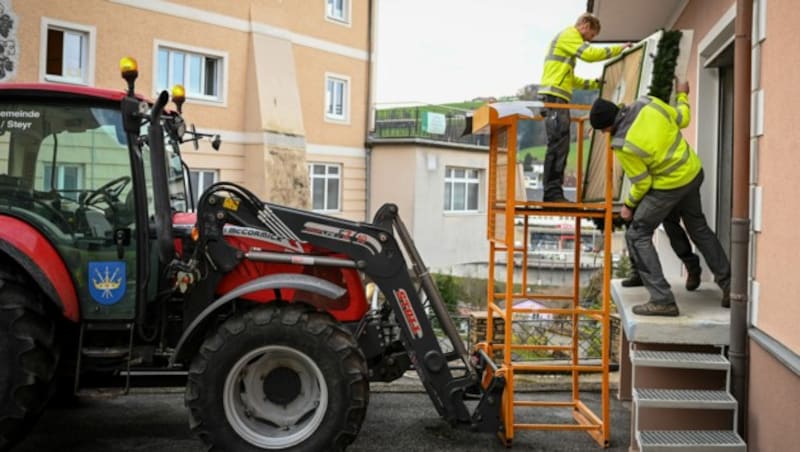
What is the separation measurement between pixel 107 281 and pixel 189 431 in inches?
56.7

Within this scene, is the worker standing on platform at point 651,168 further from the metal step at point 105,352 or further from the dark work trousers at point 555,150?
the metal step at point 105,352

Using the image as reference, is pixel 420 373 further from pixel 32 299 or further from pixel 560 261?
pixel 560 261

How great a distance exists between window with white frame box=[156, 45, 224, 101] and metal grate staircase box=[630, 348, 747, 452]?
1641 cm

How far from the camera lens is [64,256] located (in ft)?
18.3

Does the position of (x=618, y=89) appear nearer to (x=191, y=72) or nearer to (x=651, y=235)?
(x=651, y=235)

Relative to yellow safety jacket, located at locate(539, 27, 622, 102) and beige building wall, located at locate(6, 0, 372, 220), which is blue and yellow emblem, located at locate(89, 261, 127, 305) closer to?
yellow safety jacket, located at locate(539, 27, 622, 102)

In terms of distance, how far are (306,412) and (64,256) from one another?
1.92 m

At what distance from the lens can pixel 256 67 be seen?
72.9 ft

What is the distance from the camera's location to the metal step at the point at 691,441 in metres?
5.36

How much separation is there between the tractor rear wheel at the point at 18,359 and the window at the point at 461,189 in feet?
76.4

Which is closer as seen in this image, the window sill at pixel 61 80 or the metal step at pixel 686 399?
the metal step at pixel 686 399

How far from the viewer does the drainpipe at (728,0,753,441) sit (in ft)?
18.3

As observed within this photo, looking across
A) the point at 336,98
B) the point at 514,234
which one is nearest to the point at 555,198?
the point at 514,234

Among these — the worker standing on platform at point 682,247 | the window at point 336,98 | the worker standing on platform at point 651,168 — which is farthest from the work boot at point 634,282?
the window at point 336,98
